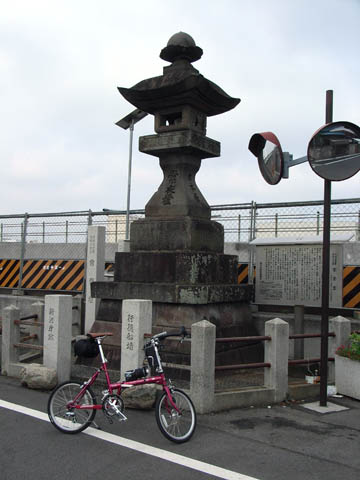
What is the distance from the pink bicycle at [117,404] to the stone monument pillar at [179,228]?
2750 mm

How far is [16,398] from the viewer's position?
7.20 meters

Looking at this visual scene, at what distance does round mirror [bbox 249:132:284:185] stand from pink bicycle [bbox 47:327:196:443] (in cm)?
280

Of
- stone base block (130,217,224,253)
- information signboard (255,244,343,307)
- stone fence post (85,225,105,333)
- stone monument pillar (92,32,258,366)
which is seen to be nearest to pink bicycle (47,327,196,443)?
stone monument pillar (92,32,258,366)

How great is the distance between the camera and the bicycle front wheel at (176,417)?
5.45m

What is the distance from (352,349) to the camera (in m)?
7.72

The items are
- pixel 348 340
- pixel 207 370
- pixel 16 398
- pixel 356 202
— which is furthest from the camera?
pixel 356 202

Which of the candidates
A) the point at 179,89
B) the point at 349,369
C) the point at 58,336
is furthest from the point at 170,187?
the point at 349,369

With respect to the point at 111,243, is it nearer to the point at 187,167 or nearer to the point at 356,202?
the point at 187,167

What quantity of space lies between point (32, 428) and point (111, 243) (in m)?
8.91

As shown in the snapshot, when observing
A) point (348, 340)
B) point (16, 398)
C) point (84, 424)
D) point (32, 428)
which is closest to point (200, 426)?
point (84, 424)

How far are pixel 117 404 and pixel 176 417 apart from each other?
2.38ft

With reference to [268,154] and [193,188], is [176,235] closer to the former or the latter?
[193,188]

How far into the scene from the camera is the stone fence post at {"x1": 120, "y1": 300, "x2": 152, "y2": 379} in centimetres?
730

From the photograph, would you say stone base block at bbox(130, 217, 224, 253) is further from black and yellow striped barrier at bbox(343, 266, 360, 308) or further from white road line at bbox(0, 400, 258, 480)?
white road line at bbox(0, 400, 258, 480)
